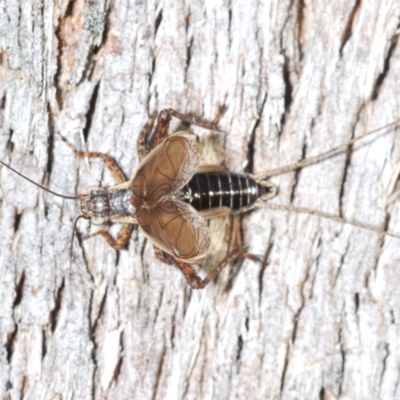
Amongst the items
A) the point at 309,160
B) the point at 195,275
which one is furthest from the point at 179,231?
the point at 309,160

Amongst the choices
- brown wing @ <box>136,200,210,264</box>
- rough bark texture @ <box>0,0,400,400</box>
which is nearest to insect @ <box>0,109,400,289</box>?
brown wing @ <box>136,200,210,264</box>

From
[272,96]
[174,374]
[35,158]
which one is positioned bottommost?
[174,374]

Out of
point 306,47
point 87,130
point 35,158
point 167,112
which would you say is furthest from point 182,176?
point 306,47

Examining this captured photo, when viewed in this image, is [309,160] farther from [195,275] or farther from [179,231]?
[195,275]

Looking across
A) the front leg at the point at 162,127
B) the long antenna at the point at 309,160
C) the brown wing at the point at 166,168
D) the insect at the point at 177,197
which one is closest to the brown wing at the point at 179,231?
the insect at the point at 177,197

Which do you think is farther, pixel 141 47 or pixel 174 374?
pixel 174 374

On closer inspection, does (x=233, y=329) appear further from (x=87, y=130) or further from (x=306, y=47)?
(x=306, y=47)

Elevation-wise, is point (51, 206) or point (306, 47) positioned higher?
point (306, 47)
